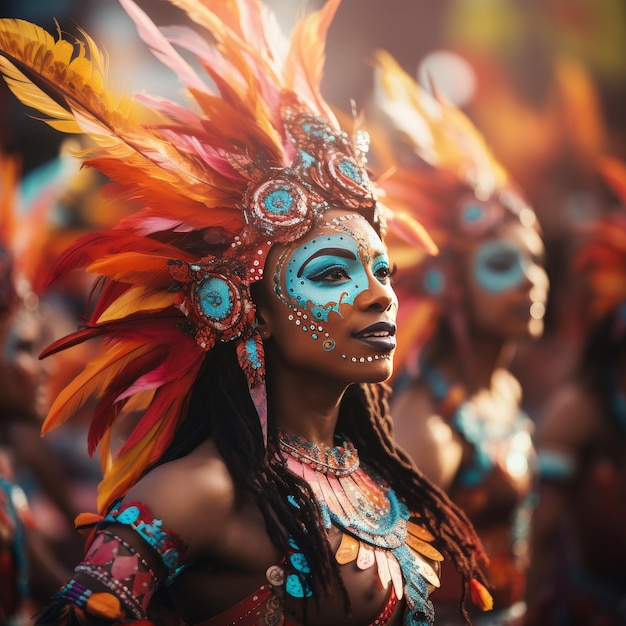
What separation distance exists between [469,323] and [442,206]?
584mm

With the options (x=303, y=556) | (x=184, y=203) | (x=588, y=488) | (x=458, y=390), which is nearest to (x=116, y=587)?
(x=303, y=556)

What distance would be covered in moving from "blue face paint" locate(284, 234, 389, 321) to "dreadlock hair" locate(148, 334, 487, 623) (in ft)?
0.84

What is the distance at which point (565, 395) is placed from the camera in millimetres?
5586

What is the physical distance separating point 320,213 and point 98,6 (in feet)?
21.5

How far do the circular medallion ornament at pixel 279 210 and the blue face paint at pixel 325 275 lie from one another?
0.18 ft

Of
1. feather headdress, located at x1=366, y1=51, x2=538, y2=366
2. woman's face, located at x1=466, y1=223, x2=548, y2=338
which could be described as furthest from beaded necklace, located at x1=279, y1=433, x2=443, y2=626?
woman's face, located at x1=466, y1=223, x2=548, y2=338

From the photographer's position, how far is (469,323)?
460 cm

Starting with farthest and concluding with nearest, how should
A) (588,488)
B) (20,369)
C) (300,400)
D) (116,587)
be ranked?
(588,488)
(20,369)
(300,400)
(116,587)

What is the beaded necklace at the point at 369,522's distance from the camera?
242cm

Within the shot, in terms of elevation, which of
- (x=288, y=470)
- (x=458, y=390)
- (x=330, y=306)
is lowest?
(x=458, y=390)

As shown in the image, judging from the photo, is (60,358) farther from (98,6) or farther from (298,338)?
(298,338)

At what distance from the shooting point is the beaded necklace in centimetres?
242

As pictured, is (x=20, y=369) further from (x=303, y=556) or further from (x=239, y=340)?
(x=303, y=556)

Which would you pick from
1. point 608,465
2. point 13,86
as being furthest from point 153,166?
point 608,465
